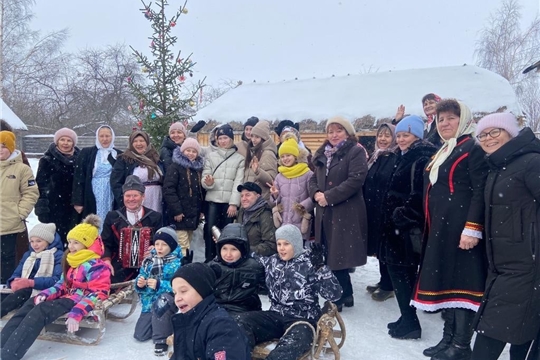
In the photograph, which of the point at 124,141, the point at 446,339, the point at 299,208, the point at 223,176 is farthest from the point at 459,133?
the point at 124,141

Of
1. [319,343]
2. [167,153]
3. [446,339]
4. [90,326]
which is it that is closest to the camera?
[319,343]

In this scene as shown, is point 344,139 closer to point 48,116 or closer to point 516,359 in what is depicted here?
point 516,359

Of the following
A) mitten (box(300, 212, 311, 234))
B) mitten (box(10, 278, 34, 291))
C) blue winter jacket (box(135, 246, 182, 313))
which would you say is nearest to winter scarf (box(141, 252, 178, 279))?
blue winter jacket (box(135, 246, 182, 313))

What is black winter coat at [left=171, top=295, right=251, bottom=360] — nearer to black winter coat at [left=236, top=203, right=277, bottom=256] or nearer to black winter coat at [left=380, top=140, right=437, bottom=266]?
black winter coat at [left=380, top=140, right=437, bottom=266]

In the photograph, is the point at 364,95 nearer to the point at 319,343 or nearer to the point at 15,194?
the point at 15,194

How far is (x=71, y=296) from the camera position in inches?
159

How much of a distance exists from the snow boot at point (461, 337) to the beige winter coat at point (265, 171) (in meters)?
2.59

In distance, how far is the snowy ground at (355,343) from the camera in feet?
12.3

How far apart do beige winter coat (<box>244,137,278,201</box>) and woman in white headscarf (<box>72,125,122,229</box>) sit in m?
1.77

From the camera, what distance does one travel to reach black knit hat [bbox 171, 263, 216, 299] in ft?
9.00

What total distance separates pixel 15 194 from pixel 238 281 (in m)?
3.14

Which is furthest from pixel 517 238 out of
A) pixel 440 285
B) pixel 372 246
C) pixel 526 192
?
pixel 372 246

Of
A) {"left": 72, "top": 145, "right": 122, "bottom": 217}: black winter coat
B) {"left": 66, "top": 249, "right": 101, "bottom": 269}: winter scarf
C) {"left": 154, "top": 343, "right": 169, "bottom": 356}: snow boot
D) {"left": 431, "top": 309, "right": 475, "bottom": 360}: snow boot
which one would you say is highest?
{"left": 72, "top": 145, "right": 122, "bottom": 217}: black winter coat

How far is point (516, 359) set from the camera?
10.1ft
